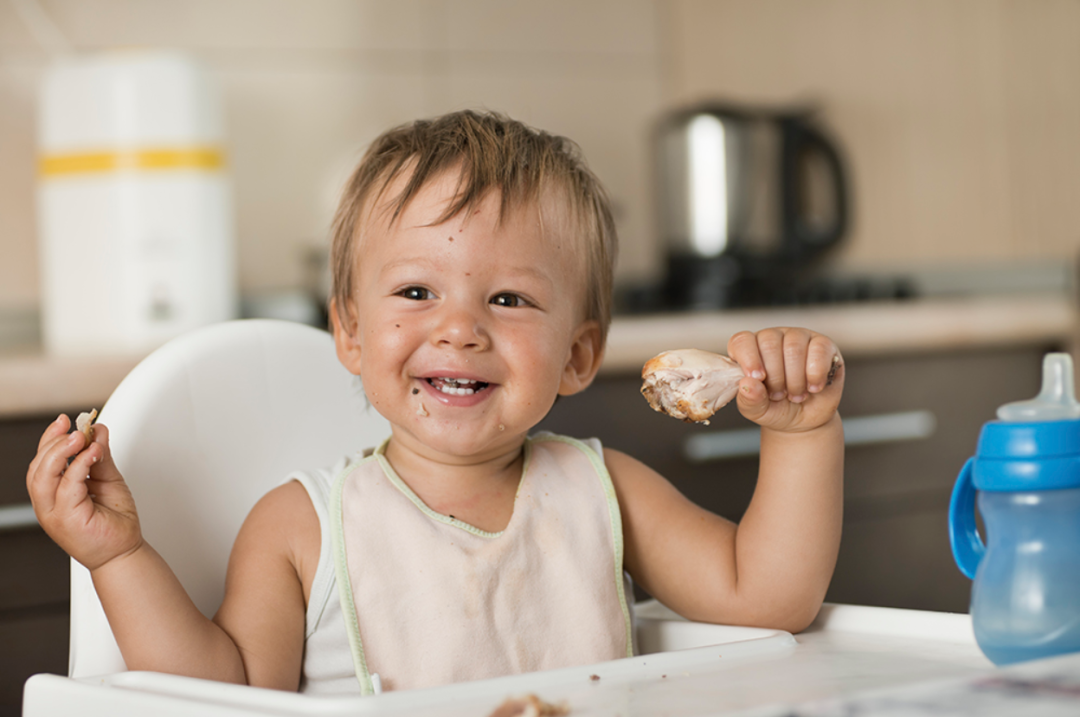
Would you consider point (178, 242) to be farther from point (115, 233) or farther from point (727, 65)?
point (727, 65)

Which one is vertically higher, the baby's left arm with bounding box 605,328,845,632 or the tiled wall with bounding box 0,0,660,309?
the tiled wall with bounding box 0,0,660,309

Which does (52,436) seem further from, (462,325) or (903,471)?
(903,471)

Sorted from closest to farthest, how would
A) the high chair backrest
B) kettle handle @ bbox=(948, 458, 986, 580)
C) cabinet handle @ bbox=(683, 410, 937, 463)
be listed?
1. kettle handle @ bbox=(948, 458, 986, 580)
2. the high chair backrest
3. cabinet handle @ bbox=(683, 410, 937, 463)

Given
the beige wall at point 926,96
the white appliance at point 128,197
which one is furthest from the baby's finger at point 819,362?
the beige wall at point 926,96

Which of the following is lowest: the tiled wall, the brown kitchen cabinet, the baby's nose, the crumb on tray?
the brown kitchen cabinet

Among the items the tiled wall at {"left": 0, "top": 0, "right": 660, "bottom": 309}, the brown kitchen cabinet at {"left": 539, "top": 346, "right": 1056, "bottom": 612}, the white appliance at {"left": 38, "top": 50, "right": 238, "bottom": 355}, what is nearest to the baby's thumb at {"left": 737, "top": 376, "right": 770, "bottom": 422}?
the brown kitchen cabinet at {"left": 539, "top": 346, "right": 1056, "bottom": 612}

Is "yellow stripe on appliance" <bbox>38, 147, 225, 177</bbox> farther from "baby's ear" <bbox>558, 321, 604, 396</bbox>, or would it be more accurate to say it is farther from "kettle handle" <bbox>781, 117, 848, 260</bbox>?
"kettle handle" <bbox>781, 117, 848, 260</bbox>

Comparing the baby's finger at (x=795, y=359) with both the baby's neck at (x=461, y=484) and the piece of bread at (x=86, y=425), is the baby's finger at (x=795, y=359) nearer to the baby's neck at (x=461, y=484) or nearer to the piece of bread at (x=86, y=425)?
the baby's neck at (x=461, y=484)

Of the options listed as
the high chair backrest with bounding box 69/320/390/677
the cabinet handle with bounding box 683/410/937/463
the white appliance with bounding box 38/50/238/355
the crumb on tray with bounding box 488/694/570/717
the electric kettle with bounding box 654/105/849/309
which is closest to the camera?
the crumb on tray with bounding box 488/694/570/717

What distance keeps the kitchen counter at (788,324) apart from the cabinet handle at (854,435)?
0.11 metres

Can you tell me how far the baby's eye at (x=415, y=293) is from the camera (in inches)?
33.1

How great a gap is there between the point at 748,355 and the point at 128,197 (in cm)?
112

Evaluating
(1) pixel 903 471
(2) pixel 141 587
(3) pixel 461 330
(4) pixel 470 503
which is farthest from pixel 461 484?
(1) pixel 903 471

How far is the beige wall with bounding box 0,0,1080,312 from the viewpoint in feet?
6.43
